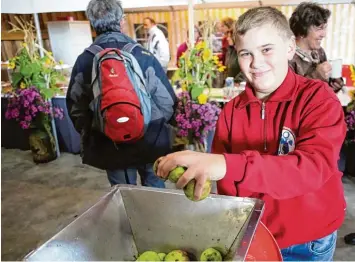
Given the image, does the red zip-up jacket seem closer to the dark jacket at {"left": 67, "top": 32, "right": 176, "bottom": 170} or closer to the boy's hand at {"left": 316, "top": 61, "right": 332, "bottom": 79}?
the dark jacket at {"left": 67, "top": 32, "right": 176, "bottom": 170}

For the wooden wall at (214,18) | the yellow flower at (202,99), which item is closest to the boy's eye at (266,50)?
the yellow flower at (202,99)

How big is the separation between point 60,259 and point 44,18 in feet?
24.6

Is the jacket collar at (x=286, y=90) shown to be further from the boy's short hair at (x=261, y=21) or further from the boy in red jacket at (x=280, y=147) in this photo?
the boy's short hair at (x=261, y=21)

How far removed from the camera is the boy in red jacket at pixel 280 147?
81 cm

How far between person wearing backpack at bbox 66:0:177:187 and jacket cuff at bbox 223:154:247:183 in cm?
110

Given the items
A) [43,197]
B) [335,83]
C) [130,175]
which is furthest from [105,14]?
[43,197]

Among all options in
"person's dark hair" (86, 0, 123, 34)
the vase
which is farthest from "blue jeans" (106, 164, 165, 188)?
the vase

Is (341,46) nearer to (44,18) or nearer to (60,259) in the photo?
(44,18)

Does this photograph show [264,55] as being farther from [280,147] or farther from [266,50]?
[280,147]

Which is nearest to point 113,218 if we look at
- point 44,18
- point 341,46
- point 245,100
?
point 245,100

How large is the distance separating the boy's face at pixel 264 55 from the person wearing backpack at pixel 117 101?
93 cm

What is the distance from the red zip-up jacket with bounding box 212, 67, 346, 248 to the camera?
817mm

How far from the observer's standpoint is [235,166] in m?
0.80

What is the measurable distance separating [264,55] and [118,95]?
1000 mm
